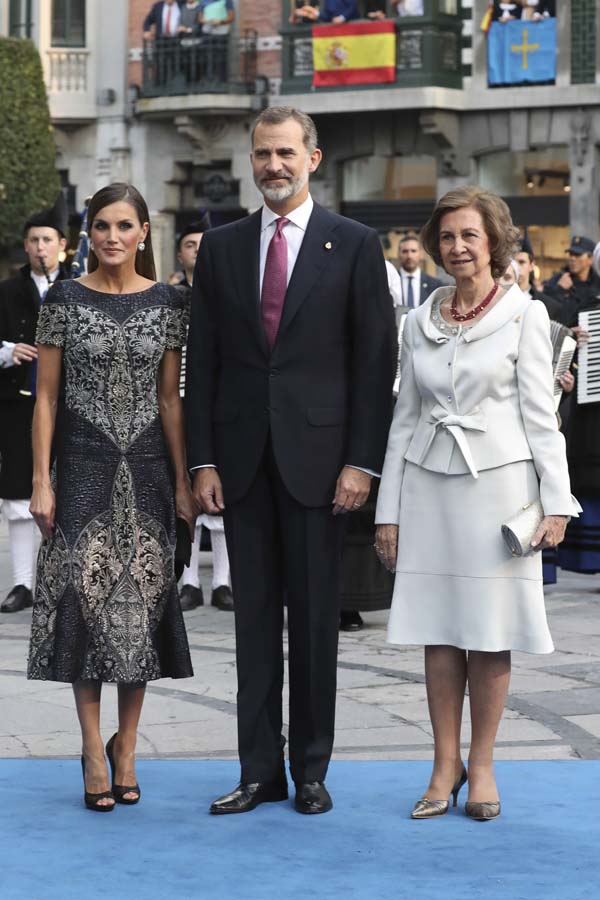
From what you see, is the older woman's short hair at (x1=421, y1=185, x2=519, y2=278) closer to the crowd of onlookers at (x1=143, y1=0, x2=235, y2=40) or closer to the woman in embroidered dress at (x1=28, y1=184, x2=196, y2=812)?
the woman in embroidered dress at (x1=28, y1=184, x2=196, y2=812)

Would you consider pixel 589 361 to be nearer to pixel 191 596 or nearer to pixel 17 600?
pixel 191 596

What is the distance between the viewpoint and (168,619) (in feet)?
20.0

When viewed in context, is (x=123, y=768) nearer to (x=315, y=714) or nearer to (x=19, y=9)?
(x=315, y=714)

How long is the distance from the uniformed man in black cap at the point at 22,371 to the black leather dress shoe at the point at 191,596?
0.86 meters

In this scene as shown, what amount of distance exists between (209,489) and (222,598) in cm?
454

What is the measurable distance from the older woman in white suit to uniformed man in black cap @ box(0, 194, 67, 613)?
15.3ft

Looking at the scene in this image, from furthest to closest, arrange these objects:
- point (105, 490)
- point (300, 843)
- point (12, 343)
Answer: point (12, 343)
point (105, 490)
point (300, 843)

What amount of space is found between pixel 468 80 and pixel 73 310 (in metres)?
24.6

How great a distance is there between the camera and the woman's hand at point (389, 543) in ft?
19.6

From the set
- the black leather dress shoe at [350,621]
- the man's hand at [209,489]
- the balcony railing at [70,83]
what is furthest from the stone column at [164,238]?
the man's hand at [209,489]

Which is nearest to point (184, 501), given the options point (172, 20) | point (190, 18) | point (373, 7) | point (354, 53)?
point (354, 53)

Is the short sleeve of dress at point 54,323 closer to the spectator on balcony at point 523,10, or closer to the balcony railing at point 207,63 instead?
the spectator on balcony at point 523,10

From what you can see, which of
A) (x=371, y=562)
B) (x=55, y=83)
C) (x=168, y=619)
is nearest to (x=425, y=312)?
(x=168, y=619)

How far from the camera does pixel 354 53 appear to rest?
29891 mm
